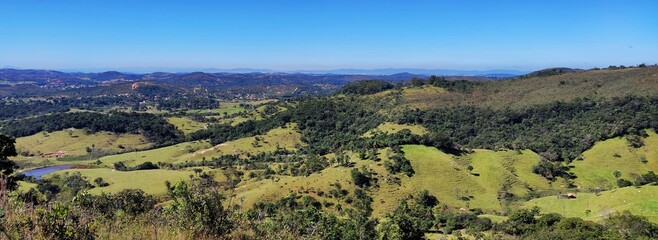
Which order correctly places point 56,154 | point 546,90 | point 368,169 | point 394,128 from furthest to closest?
point 546,90
point 56,154
point 394,128
point 368,169

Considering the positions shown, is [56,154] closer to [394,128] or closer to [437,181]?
[394,128]

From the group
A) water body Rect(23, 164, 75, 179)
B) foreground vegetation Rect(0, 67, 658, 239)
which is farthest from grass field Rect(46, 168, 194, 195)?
water body Rect(23, 164, 75, 179)

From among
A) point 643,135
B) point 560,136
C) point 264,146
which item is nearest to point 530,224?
point 643,135

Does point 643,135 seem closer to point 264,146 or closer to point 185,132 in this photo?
point 264,146

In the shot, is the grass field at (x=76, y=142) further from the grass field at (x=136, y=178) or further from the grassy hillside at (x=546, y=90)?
the grassy hillside at (x=546, y=90)

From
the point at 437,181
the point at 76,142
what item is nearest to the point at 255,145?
the point at 437,181

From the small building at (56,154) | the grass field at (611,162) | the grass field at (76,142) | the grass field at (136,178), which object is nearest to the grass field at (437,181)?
the grass field at (611,162)
